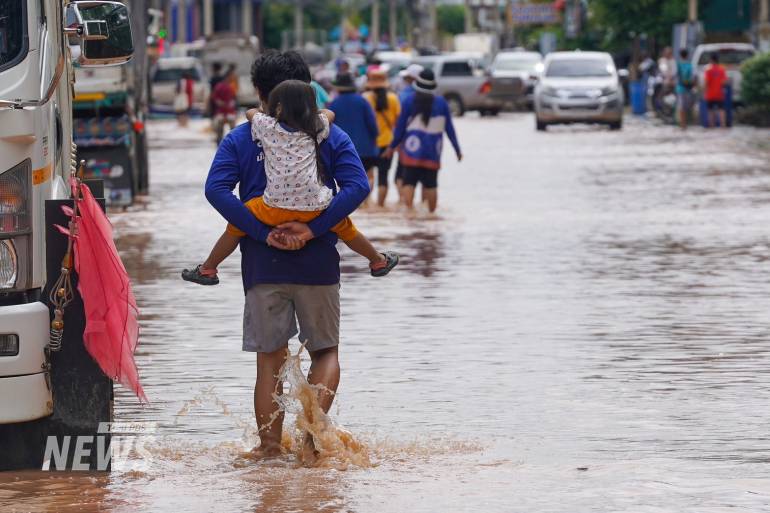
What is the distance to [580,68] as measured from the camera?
44.0 m

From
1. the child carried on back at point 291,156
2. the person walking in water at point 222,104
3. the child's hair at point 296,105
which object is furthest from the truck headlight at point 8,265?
the person walking in water at point 222,104

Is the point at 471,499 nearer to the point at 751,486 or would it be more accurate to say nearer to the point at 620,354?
the point at 751,486

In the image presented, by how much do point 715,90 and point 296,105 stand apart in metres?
34.1

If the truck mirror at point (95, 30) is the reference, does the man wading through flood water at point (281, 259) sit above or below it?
below

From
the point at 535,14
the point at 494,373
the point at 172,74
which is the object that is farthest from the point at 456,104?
the point at 535,14

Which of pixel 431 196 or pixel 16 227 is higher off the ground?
pixel 16 227

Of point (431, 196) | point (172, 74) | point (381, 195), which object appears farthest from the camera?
point (172, 74)

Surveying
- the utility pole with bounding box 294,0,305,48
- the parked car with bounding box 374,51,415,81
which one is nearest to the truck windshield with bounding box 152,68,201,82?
the parked car with bounding box 374,51,415,81

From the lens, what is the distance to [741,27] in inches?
2400

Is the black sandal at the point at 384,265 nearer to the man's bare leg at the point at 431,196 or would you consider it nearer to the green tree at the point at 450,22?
the man's bare leg at the point at 431,196

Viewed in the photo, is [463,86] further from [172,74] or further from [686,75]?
[686,75]

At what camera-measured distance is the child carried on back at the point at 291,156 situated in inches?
304

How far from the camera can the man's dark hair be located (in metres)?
7.92

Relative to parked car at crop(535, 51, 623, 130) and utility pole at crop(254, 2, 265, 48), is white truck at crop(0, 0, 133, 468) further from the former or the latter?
utility pole at crop(254, 2, 265, 48)
